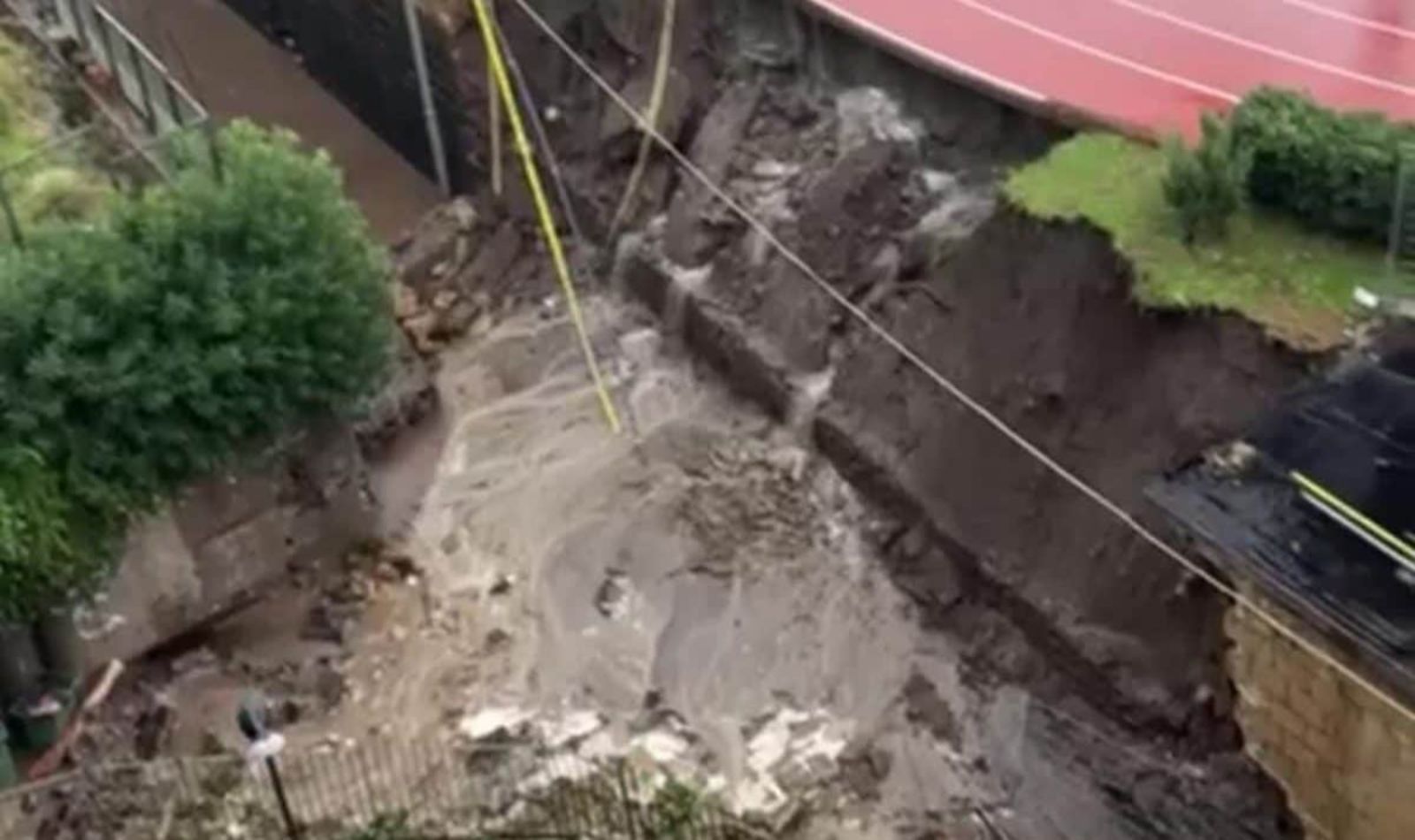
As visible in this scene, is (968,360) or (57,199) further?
(57,199)

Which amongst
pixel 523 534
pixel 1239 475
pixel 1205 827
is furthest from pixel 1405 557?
pixel 523 534

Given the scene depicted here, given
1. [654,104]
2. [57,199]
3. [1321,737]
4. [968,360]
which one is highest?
[57,199]

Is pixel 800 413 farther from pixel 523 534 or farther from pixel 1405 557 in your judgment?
pixel 1405 557

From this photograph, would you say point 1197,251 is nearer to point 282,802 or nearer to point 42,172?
point 282,802

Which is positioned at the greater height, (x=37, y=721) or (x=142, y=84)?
(x=142, y=84)

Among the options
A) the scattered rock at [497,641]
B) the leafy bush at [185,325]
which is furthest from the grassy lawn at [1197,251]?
the leafy bush at [185,325]

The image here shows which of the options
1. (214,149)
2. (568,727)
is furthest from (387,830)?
(214,149)

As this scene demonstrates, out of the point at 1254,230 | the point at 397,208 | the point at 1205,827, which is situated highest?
the point at 1254,230
